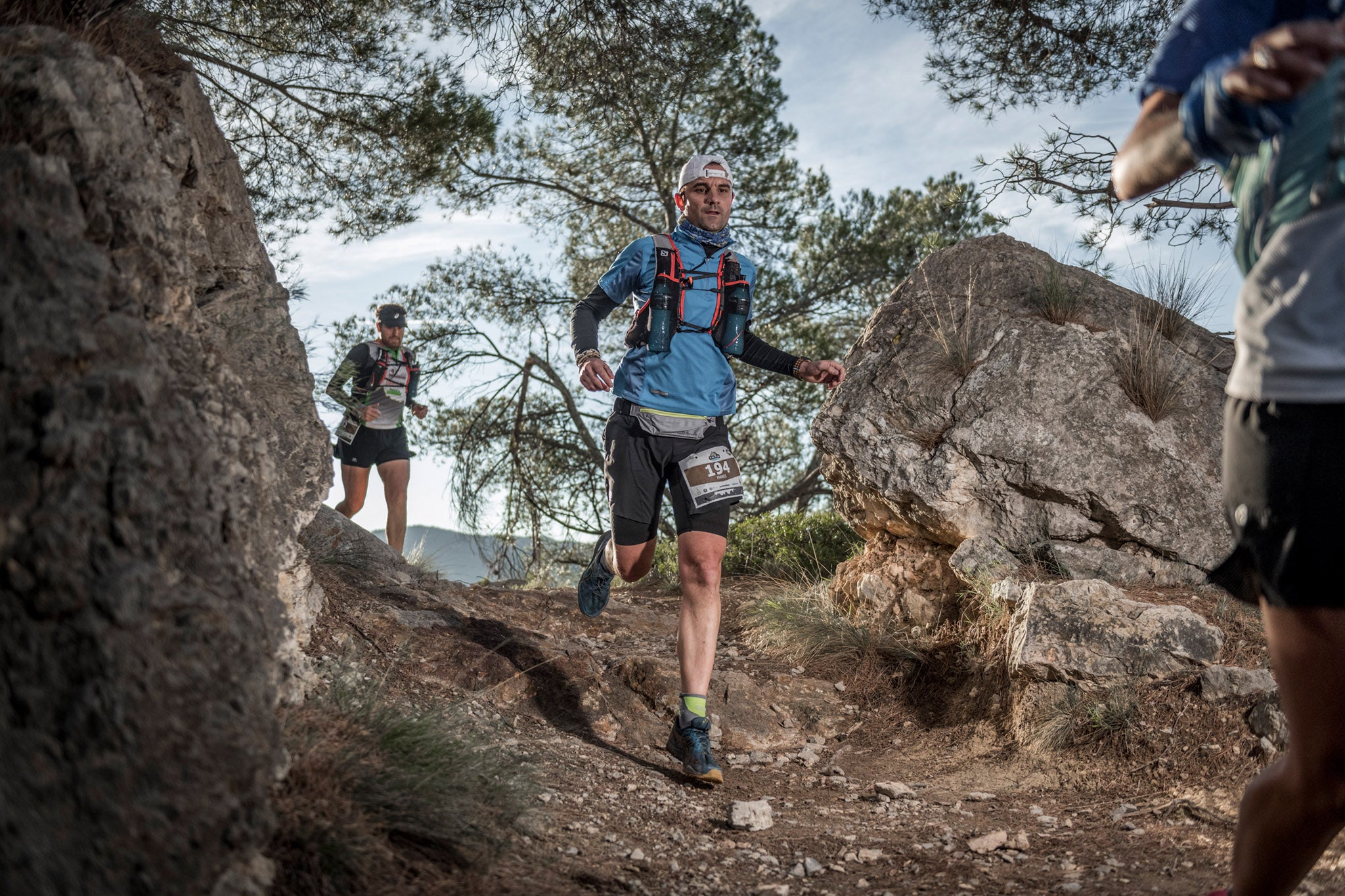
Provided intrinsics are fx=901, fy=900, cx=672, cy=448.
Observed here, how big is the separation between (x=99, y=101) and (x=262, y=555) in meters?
1.34

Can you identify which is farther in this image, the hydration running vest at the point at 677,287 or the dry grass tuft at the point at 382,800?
the hydration running vest at the point at 677,287

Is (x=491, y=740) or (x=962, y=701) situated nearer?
(x=491, y=740)

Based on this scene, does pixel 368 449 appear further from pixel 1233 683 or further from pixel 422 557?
pixel 1233 683

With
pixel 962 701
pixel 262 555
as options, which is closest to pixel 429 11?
pixel 262 555

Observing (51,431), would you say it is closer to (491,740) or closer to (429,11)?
(491,740)

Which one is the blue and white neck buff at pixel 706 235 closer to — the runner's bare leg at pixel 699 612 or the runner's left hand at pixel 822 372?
the runner's left hand at pixel 822 372

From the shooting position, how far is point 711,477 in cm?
396

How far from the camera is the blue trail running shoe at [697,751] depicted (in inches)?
145

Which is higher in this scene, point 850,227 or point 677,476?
point 850,227

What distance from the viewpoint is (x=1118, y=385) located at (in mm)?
5277

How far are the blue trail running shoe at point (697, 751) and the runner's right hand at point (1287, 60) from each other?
3.02 meters

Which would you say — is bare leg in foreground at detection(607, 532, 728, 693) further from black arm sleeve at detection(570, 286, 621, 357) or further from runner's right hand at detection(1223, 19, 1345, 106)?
runner's right hand at detection(1223, 19, 1345, 106)

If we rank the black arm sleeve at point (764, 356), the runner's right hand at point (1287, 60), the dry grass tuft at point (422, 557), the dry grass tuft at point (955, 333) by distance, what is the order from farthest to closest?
the dry grass tuft at point (422, 557), the dry grass tuft at point (955, 333), the black arm sleeve at point (764, 356), the runner's right hand at point (1287, 60)

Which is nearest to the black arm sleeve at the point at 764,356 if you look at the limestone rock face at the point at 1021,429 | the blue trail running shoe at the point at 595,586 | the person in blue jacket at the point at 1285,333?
the blue trail running shoe at the point at 595,586
